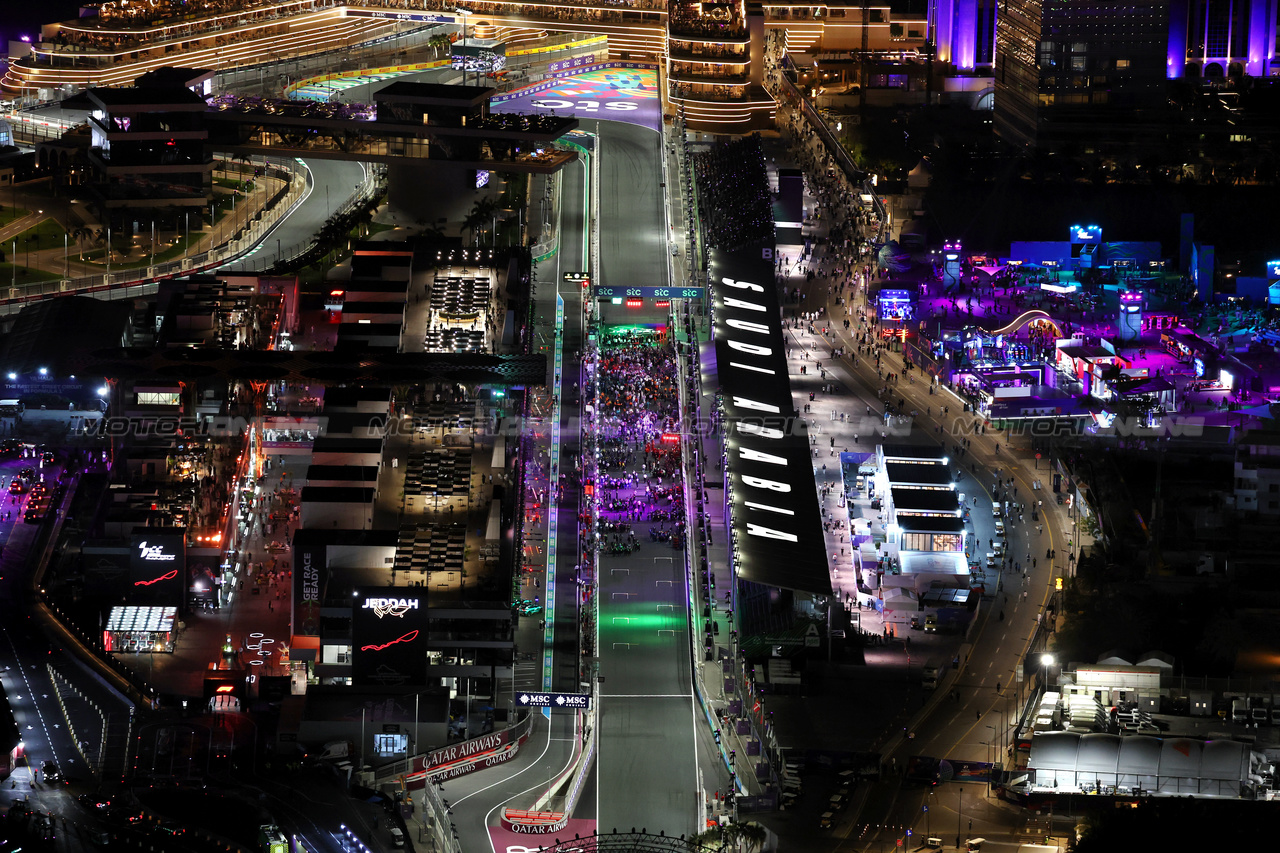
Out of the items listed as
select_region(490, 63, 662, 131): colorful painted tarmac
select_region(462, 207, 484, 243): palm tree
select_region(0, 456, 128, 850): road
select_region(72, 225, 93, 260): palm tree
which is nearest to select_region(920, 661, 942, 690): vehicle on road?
select_region(0, 456, 128, 850): road

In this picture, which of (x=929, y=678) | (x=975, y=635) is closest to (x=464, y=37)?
(x=975, y=635)

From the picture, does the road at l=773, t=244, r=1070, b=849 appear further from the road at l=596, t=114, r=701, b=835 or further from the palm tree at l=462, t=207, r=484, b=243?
the palm tree at l=462, t=207, r=484, b=243

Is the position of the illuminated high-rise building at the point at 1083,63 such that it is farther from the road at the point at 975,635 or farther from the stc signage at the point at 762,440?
the stc signage at the point at 762,440

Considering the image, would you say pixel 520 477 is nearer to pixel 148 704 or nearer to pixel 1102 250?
pixel 148 704

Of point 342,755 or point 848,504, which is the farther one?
point 848,504

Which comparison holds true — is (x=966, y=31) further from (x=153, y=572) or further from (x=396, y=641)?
(x=396, y=641)

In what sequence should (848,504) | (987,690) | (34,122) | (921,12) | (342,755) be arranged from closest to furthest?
1. (342,755)
2. (987,690)
3. (848,504)
4. (34,122)
5. (921,12)

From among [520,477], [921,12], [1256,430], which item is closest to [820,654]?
[520,477]
